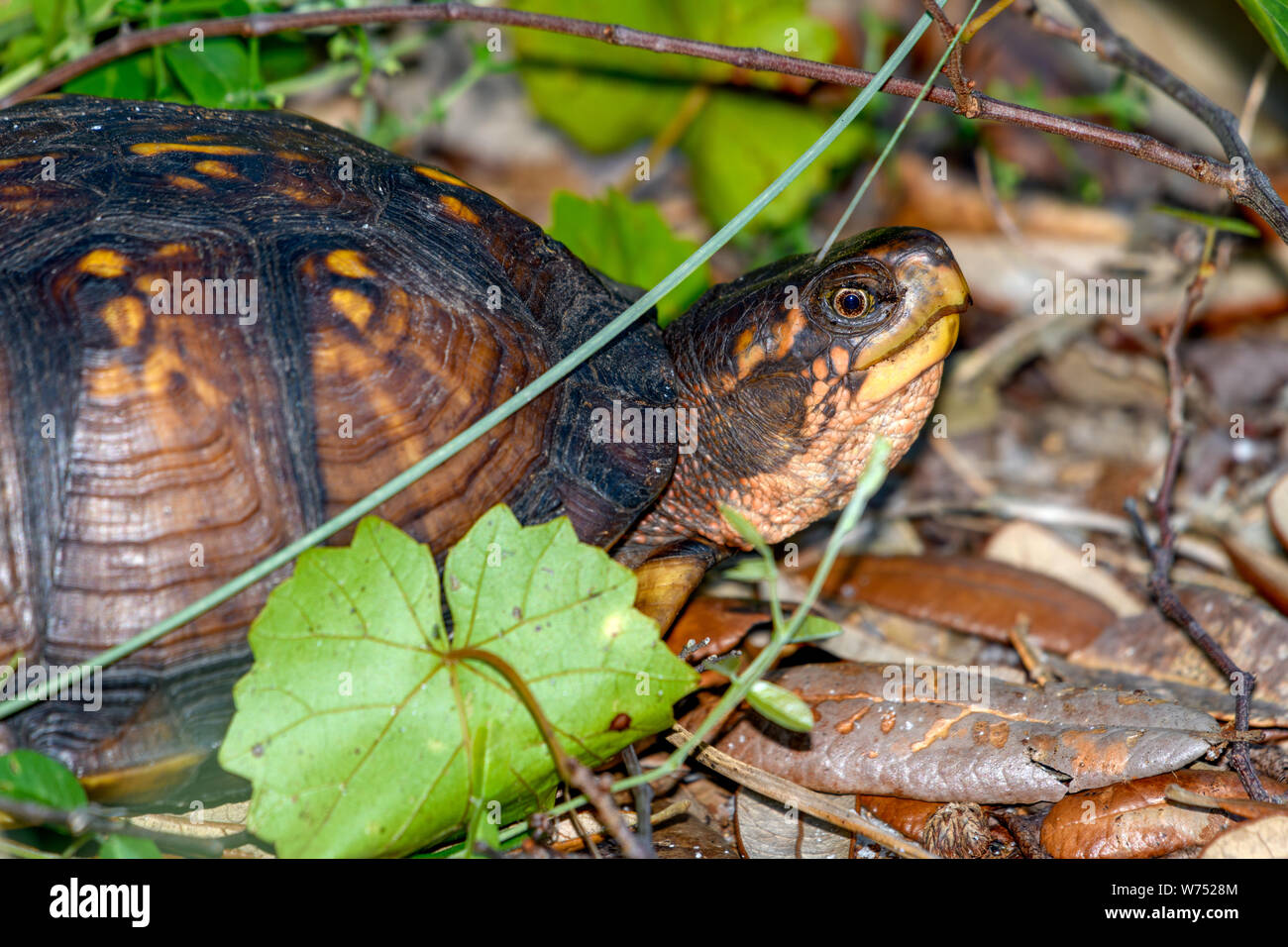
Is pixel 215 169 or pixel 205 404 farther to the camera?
pixel 215 169

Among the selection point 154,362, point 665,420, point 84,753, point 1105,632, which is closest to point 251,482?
point 154,362

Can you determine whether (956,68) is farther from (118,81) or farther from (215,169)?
(118,81)

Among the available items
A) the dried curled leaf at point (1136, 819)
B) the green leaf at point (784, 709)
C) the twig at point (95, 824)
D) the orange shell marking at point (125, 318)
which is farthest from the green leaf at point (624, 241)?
the twig at point (95, 824)

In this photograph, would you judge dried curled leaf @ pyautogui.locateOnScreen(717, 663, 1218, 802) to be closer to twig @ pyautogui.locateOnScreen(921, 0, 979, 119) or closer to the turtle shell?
the turtle shell

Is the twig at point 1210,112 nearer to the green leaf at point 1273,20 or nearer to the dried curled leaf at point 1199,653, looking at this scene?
the green leaf at point 1273,20

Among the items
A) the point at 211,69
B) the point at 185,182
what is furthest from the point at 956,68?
the point at 211,69

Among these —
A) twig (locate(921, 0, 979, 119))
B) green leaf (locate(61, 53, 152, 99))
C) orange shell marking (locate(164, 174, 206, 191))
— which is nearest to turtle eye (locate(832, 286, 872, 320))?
twig (locate(921, 0, 979, 119))

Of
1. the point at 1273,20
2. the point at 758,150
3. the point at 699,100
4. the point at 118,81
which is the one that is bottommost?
the point at 1273,20
